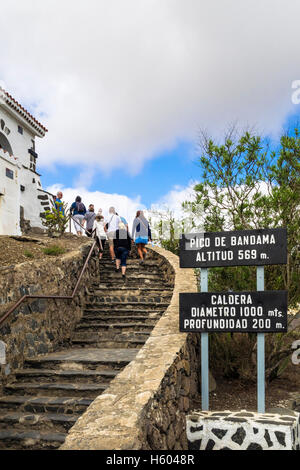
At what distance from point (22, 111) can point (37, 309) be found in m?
12.0

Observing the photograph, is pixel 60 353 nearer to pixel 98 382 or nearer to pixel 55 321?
pixel 55 321

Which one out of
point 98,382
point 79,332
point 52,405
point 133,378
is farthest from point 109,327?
point 133,378

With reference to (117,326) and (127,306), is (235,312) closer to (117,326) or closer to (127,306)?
(117,326)

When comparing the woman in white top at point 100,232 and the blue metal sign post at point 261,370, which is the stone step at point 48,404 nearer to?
the blue metal sign post at point 261,370

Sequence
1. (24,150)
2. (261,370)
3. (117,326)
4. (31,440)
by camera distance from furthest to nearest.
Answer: (24,150)
(117,326)
(31,440)
(261,370)

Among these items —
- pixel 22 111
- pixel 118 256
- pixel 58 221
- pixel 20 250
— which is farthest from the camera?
pixel 22 111

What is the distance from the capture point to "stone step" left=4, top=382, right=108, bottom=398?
17.0ft

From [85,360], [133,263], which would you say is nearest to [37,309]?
[85,360]

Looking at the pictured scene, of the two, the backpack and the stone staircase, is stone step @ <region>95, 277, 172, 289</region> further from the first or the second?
the backpack

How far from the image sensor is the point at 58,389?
530cm

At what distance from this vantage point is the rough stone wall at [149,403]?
2.82 metres

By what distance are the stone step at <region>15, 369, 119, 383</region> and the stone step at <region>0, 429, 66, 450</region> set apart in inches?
39.4

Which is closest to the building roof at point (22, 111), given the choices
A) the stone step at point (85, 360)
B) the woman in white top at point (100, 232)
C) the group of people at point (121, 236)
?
the group of people at point (121, 236)
